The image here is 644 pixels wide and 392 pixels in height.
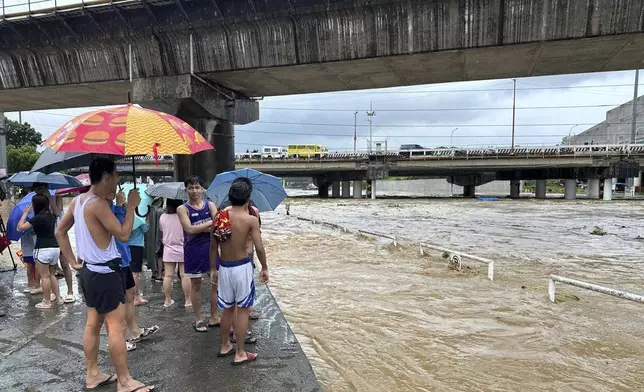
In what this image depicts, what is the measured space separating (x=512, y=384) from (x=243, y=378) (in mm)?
2838

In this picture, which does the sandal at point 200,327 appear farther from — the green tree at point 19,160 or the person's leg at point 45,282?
the green tree at point 19,160

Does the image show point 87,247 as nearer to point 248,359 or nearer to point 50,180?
point 248,359

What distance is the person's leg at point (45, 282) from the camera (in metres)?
5.73

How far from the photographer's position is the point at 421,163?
4806 centimetres

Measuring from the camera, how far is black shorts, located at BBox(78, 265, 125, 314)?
3.31 meters

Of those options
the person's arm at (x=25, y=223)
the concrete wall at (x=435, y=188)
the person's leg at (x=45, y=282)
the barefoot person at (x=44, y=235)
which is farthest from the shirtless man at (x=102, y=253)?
the concrete wall at (x=435, y=188)

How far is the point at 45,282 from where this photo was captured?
5.84 m

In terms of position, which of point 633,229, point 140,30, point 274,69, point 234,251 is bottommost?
point 633,229

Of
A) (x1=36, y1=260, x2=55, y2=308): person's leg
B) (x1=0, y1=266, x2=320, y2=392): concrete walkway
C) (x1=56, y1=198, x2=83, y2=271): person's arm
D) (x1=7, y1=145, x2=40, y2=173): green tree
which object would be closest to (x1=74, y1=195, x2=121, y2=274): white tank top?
(x1=56, y1=198, x2=83, y2=271): person's arm

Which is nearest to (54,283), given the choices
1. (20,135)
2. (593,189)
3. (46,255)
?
(46,255)

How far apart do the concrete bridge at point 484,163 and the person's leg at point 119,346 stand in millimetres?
44980

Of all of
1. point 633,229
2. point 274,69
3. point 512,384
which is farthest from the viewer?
point 633,229

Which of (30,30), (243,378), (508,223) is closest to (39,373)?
(243,378)

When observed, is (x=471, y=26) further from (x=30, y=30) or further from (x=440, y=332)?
(x=30, y=30)
